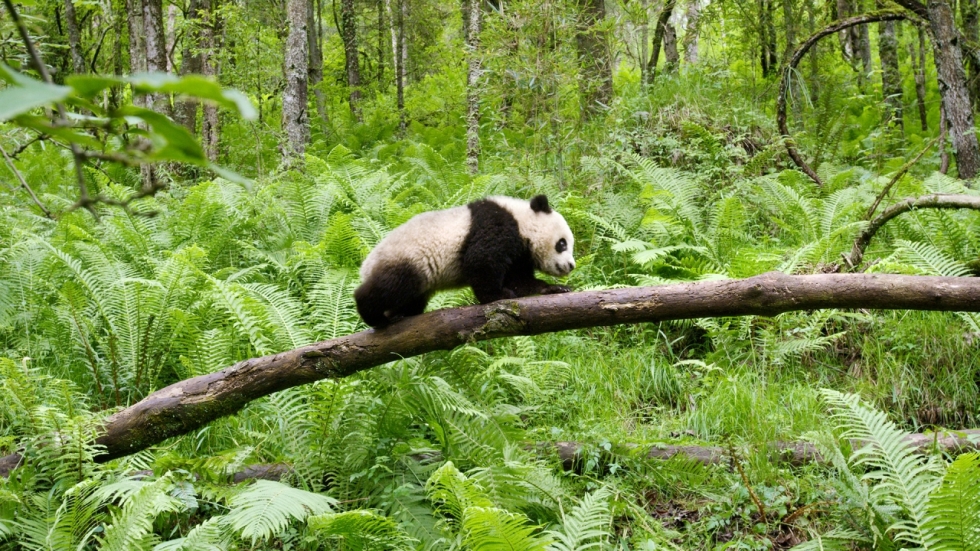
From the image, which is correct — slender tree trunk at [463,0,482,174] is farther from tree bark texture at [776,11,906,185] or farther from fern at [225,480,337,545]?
fern at [225,480,337,545]

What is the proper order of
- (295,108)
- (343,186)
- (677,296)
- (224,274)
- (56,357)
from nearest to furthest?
(677,296) → (56,357) → (224,274) → (343,186) → (295,108)

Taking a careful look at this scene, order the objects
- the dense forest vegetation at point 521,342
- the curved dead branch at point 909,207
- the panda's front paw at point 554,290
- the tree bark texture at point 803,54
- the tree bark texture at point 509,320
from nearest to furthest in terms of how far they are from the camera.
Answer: the dense forest vegetation at point 521,342 → the tree bark texture at point 509,320 → the panda's front paw at point 554,290 → the curved dead branch at point 909,207 → the tree bark texture at point 803,54

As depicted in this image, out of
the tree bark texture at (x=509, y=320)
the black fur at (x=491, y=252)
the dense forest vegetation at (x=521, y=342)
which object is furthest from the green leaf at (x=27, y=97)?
the black fur at (x=491, y=252)

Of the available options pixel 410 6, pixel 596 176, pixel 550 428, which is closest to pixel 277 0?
pixel 410 6

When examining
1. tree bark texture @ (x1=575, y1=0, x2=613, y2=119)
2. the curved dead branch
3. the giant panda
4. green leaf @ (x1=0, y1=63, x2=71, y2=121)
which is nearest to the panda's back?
the giant panda

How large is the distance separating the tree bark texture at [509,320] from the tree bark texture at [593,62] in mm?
6171

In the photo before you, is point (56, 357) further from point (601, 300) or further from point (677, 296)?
point (677, 296)

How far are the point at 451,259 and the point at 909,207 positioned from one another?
15.2ft

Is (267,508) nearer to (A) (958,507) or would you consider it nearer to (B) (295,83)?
(A) (958,507)

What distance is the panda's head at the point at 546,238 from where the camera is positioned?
20.4 ft

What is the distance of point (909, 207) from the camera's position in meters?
7.00

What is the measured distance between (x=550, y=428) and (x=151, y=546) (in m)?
3.19

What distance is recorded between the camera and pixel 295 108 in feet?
41.4

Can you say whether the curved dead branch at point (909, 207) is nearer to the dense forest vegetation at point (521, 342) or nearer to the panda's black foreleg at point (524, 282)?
the dense forest vegetation at point (521, 342)
